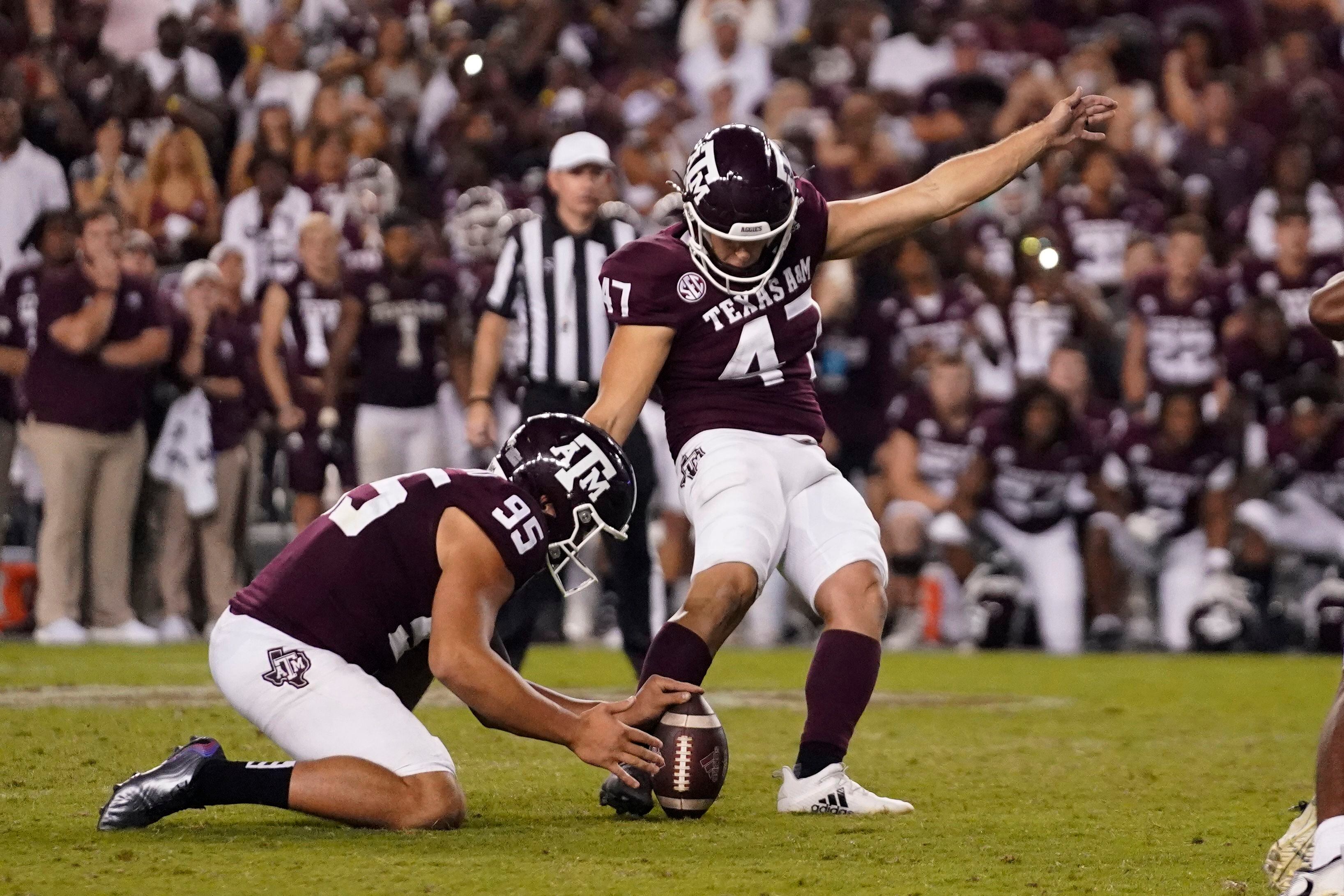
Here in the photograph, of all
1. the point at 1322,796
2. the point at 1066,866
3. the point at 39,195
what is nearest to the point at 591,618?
the point at 39,195

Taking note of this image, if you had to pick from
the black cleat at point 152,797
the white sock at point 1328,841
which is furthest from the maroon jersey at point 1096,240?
the white sock at point 1328,841

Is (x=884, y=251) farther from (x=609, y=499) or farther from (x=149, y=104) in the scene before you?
(x=609, y=499)

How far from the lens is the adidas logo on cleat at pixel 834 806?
193 inches

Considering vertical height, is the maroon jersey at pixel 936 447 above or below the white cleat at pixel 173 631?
above

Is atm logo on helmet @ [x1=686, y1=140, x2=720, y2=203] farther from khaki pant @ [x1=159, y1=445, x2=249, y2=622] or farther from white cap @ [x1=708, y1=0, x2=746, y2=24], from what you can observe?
white cap @ [x1=708, y1=0, x2=746, y2=24]

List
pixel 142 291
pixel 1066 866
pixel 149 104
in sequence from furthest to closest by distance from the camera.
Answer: pixel 149 104 < pixel 142 291 < pixel 1066 866

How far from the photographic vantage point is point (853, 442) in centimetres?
1120

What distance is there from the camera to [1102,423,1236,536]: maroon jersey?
10.7 metres

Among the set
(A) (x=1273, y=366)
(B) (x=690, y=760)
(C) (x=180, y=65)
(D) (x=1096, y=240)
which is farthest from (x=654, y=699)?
(C) (x=180, y=65)

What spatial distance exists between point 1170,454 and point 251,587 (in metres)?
7.10

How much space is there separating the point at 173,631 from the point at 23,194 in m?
2.78

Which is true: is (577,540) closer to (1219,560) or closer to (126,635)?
(126,635)

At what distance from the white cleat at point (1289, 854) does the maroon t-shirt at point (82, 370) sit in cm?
749

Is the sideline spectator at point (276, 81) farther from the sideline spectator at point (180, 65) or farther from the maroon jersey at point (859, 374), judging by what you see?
the maroon jersey at point (859, 374)
